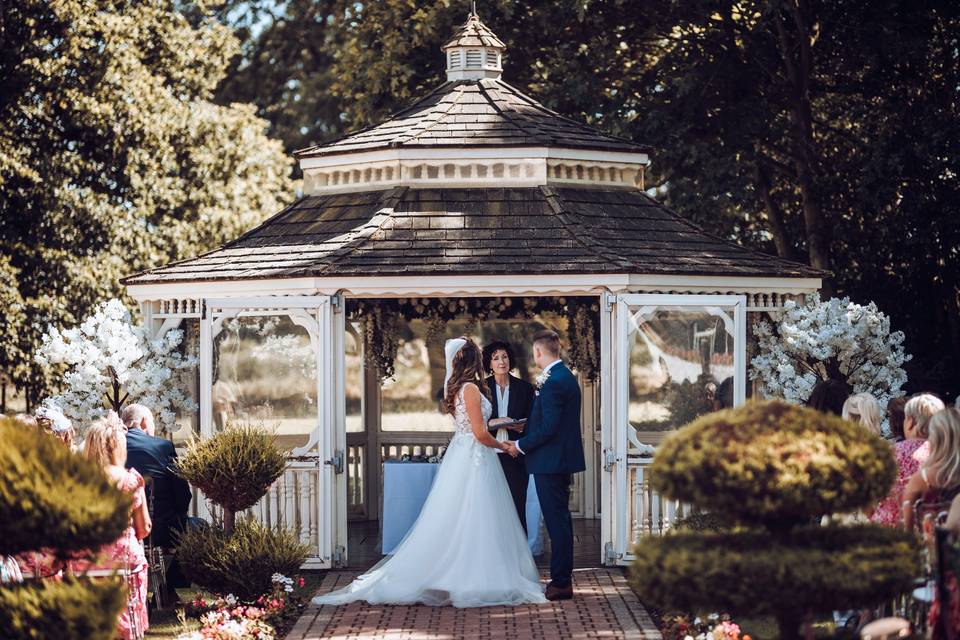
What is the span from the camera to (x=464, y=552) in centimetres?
992

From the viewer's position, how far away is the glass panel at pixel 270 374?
1182 centimetres

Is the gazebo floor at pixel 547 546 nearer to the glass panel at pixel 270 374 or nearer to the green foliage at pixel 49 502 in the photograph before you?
the glass panel at pixel 270 374

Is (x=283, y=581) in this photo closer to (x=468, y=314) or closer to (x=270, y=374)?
(x=270, y=374)

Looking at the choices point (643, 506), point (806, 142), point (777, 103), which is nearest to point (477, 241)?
point (643, 506)

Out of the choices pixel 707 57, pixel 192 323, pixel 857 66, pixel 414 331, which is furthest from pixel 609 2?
pixel 192 323

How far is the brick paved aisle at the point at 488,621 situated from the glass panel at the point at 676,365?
7.05ft

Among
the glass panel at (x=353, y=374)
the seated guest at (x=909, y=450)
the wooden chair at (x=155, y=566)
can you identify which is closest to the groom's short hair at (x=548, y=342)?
the seated guest at (x=909, y=450)

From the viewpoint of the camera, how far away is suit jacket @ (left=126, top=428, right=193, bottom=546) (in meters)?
9.92

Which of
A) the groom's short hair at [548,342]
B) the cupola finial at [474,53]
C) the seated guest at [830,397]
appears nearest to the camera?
the seated guest at [830,397]

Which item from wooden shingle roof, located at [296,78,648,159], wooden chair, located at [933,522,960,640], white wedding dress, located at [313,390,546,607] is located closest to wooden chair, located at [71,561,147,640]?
white wedding dress, located at [313,390,546,607]

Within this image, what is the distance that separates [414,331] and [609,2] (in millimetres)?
6220

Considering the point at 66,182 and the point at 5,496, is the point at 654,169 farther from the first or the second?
the point at 5,496

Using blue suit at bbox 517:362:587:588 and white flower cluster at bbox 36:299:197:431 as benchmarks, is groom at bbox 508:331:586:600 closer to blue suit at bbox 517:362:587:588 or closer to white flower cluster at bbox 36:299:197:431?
blue suit at bbox 517:362:587:588

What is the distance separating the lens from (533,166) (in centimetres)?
1318
